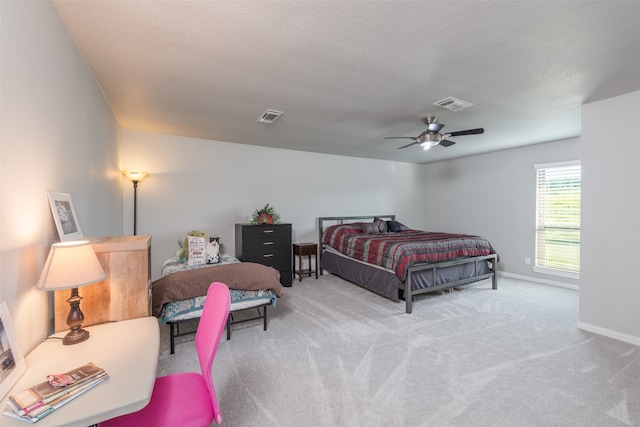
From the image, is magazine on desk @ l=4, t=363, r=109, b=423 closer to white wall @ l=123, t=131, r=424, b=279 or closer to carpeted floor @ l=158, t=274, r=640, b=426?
carpeted floor @ l=158, t=274, r=640, b=426

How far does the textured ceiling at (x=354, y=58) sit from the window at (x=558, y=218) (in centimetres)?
144

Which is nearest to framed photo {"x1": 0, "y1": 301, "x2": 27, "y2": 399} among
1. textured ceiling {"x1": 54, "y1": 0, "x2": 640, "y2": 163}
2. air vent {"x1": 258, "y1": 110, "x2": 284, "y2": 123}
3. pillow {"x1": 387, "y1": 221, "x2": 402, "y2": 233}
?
textured ceiling {"x1": 54, "y1": 0, "x2": 640, "y2": 163}

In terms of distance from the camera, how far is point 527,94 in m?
2.80

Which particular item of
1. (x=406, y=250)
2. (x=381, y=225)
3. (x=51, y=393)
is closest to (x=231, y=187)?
(x=381, y=225)

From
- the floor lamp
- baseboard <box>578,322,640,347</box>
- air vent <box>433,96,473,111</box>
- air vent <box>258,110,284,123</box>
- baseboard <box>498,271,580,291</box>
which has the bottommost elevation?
baseboard <box>578,322,640,347</box>

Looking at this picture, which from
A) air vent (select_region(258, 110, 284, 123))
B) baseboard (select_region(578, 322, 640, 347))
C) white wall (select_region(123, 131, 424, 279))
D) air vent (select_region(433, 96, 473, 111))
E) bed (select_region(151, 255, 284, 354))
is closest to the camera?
bed (select_region(151, 255, 284, 354))

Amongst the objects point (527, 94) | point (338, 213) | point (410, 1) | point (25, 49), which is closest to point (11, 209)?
point (25, 49)

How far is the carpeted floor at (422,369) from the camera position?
1778 mm

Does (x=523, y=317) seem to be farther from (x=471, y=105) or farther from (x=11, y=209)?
(x=11, y=209)

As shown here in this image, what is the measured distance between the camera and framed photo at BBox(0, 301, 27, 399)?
96 centimetres

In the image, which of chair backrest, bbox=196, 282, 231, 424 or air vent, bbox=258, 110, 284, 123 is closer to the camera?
chair backrest, bbox=196, 282, 231, 424

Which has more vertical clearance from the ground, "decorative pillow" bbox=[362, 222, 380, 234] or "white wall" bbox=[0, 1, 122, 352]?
"white wall" bbox=[0, 1, 122, 352]

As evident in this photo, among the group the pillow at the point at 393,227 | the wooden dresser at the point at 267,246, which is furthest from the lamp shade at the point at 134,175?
the pillow at the point at 393,227

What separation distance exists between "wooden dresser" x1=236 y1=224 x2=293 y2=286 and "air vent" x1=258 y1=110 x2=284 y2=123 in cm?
161
